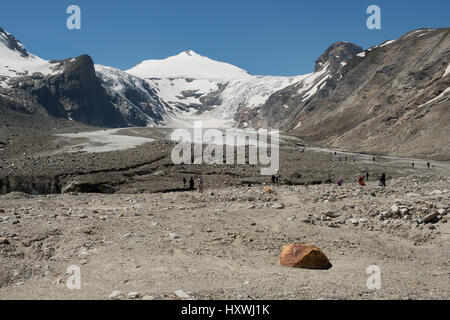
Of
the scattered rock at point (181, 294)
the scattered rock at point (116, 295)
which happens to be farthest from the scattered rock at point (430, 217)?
the scattered rock at point (116, 295)

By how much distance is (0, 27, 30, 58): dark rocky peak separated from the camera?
17325cm

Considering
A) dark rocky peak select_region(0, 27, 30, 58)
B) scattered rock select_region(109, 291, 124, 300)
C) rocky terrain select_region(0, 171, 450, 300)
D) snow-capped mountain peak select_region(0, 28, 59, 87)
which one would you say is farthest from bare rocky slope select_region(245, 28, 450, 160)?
dark rocky peak select_region(0, 27, 30, 58)

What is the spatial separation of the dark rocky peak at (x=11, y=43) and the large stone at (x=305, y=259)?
195620 millimetres

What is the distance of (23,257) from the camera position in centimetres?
1121

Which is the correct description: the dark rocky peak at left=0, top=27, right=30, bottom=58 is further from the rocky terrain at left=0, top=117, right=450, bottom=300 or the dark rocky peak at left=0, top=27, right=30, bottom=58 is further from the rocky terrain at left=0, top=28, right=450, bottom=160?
the rocky terrain at left=0, top=117, right=450, bottom=300

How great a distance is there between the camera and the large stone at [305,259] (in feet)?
33.8

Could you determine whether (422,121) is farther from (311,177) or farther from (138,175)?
(138,175)

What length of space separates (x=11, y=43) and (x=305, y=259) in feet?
659

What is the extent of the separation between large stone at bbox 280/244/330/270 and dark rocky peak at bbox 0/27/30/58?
195620 mm

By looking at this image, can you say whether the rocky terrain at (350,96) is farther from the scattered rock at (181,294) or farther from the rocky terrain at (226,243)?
the scattered rock at (181,294)

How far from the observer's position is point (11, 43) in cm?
17562

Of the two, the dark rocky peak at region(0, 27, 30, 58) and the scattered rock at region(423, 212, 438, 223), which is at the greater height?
the dark rocky peak at region(0, 27, 30, 58)
